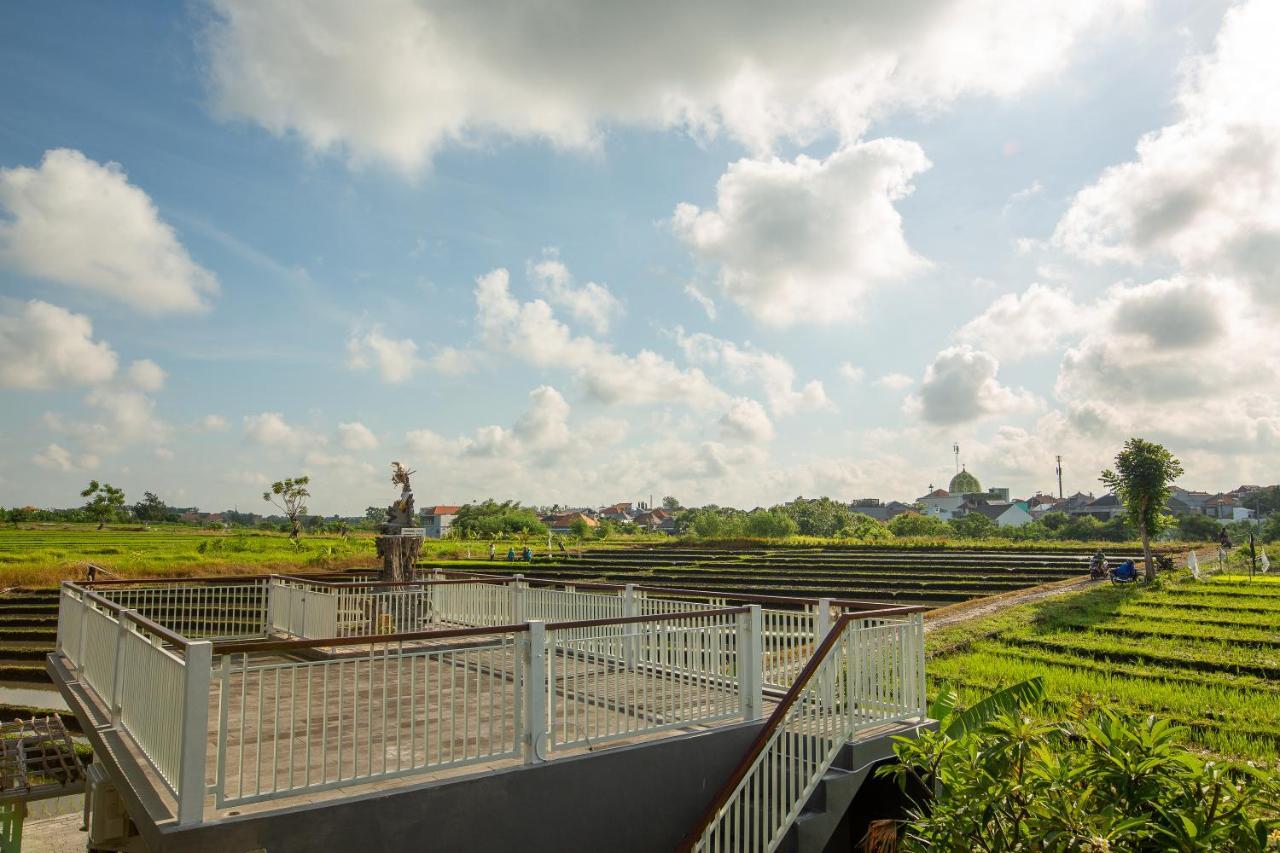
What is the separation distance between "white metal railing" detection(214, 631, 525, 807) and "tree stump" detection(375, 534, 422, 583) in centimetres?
522

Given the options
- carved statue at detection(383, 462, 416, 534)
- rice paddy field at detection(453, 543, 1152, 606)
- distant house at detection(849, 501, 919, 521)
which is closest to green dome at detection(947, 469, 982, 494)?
distant house at detection(849, 501, 919, 521)

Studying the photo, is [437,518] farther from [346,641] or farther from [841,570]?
[346,641]

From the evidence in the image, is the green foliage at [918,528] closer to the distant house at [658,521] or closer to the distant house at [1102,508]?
the distant house at [1102,508]

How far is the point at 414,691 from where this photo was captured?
495 cm

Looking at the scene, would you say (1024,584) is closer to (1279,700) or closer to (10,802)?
(1279,700)

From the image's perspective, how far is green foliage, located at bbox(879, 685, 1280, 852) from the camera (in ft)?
9.37

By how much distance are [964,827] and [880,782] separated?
2.80 meters

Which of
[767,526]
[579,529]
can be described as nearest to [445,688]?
[767,526]

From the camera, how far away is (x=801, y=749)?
5.34 m

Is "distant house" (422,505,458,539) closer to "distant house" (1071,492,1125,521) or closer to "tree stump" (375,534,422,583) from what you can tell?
"distant house" (1071,492,1125,521)

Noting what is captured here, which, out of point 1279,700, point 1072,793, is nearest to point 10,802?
point 1072,793

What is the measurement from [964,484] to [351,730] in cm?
12239

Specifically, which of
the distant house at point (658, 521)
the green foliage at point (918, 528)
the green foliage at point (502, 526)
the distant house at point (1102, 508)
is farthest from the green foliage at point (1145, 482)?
the distant house at point (658, 521)

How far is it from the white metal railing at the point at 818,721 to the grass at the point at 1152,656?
4.49ft
